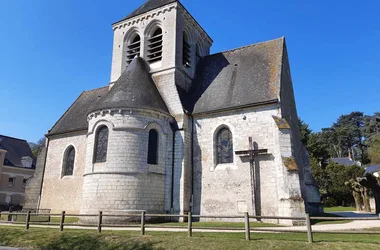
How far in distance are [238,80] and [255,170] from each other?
5.90m

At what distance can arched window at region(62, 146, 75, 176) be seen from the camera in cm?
2011

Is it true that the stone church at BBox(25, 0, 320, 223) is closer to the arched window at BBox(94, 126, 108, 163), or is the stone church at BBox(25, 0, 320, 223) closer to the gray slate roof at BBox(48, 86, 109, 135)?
the arched window at BBox(94, 126, 108, 163)

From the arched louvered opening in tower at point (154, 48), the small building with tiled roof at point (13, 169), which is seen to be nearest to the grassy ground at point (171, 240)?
the arched louvered opening in tower at point (154, 48)

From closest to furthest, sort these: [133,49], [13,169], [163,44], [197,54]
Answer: [163,44] → [133,49] → [197,54] → [13,169]

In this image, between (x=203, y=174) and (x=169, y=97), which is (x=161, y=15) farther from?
(x=203, y=174)

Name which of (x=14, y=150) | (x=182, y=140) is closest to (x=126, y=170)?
(x=182, y=140)

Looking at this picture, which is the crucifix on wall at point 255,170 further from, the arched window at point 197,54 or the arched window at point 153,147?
the arched window at point 197,54

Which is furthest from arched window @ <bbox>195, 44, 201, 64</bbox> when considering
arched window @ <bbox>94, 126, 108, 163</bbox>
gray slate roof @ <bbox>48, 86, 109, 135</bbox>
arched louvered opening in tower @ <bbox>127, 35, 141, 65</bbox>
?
arched window @ <bbox>94, 126, 108, 163</bbox>

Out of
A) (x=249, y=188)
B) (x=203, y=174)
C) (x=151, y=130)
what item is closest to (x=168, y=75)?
(x=151, y=130)

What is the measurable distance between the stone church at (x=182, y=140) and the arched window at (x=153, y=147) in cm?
5

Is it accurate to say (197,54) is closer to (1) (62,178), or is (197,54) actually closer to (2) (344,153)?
(1) (62,178)

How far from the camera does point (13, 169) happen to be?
33812 millimetres

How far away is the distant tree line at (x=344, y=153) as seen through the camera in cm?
3394

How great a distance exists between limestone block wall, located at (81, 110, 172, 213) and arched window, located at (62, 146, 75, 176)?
5.05m
